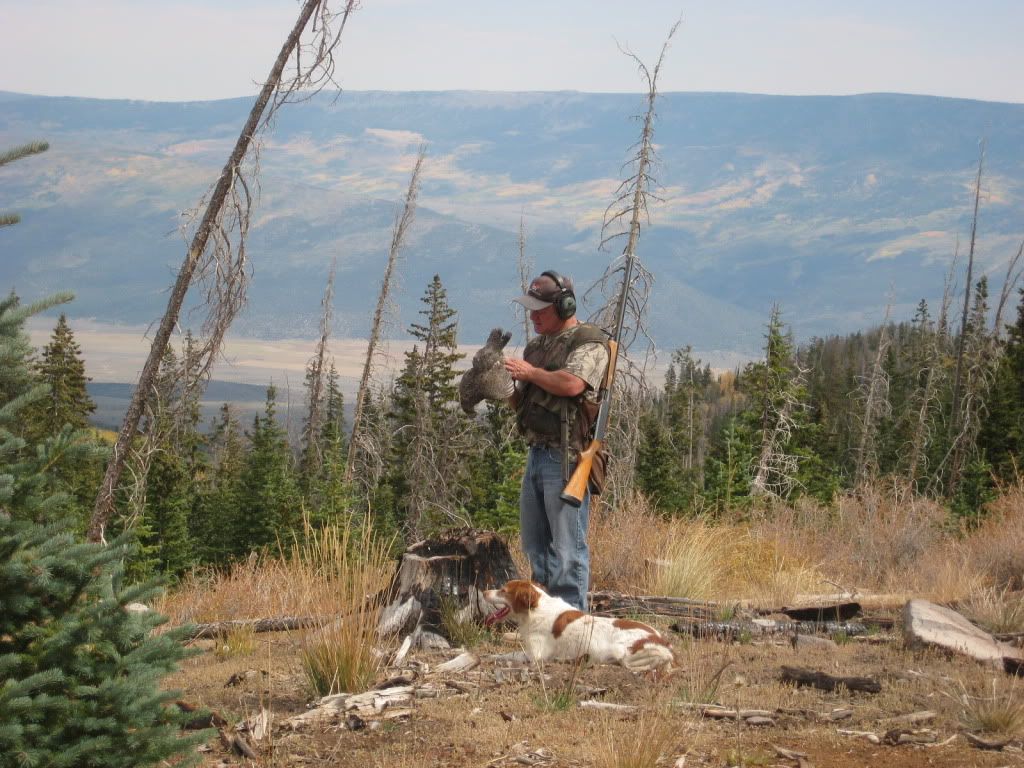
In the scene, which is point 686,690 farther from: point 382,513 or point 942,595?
point 382,513

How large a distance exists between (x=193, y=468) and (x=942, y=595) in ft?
133

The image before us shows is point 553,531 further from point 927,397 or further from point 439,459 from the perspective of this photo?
point 927,397

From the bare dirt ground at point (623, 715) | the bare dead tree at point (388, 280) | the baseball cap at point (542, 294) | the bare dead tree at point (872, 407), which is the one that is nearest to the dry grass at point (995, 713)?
the bare dirt ground at point (623, 715)

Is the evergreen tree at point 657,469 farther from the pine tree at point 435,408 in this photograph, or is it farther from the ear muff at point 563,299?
the ear muff at point 563,299

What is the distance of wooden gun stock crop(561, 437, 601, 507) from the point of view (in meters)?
6.86

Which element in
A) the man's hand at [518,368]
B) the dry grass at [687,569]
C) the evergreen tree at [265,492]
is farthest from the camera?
the evergreen tree at [265,492]

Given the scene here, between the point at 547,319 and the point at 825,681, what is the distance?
8.28 ft

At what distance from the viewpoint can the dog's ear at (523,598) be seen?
6.69m

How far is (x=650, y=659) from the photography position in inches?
255

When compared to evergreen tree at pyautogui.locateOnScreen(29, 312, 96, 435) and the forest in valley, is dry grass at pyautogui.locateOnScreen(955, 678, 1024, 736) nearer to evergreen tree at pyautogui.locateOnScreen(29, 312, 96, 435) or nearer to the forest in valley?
the forest in valley

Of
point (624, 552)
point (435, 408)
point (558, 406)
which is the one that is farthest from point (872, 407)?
point (558, 406)

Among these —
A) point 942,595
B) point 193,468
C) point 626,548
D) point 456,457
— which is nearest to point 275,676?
point 626,548

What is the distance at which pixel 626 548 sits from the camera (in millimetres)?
10008

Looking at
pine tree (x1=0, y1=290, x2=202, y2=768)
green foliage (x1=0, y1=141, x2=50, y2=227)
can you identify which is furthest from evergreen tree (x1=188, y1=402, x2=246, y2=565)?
pine tree (x1=0, y1=290, x2=202, y2=768)
